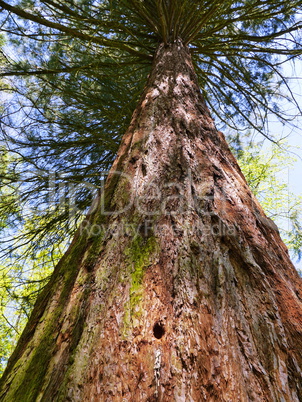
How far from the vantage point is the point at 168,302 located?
76 cm

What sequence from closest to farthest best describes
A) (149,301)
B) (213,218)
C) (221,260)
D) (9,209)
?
1. (149,301)
2. (221,260)
3. (213,218)
4. (9,209)

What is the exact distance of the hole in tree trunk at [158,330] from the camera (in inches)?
27.8

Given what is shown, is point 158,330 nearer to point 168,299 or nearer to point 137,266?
point 168,299

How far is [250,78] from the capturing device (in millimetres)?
3592

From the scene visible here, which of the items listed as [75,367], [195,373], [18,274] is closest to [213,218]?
[195,373]

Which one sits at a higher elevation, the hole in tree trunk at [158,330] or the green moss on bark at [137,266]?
the green moss on bark at [137,266]

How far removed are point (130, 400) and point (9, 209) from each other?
10.3 feet

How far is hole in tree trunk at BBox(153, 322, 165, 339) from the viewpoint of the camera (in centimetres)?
71

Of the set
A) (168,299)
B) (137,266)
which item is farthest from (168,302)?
(137,266)

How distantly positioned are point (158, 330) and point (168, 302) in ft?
0.24

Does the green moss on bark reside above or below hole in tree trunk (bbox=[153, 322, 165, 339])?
above

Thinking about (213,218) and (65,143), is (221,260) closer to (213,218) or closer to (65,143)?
(213,218)

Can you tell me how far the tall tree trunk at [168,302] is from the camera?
0.65 m

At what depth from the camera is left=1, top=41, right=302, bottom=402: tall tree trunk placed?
2.12 feet
